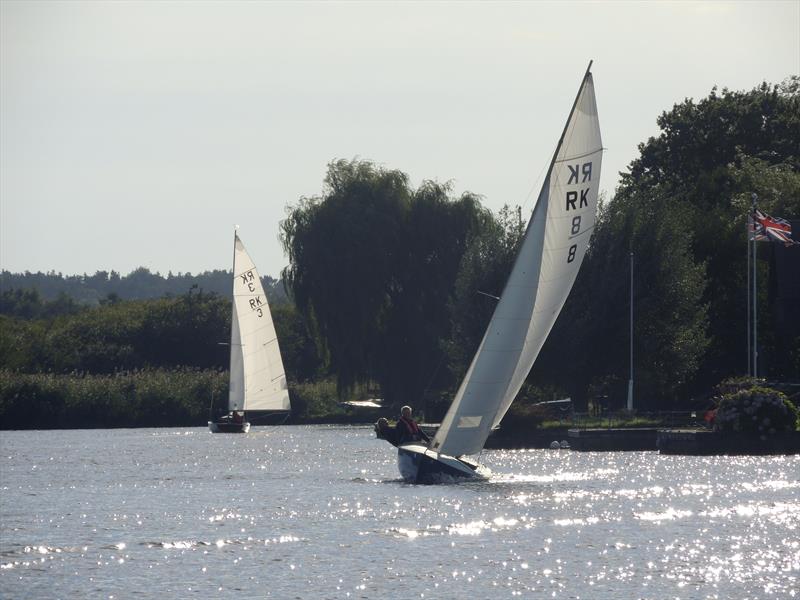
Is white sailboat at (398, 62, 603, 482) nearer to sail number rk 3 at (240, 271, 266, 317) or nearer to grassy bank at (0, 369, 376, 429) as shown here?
sail number rk 3 at (240, 271, 266, 317)

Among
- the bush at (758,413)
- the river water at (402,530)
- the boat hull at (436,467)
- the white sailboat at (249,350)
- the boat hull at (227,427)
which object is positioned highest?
the white sailboat at (249,350)

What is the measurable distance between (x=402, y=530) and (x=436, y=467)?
28.1 feet

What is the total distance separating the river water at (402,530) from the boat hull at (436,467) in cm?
40

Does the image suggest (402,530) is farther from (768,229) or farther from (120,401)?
(120,401)

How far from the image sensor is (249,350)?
3280 inches

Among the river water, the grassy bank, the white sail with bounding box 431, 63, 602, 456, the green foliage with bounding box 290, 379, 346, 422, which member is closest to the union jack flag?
the river water

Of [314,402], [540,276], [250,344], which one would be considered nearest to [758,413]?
[540,276]

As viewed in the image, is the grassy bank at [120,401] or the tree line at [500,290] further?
the grassy bank at [120,401]

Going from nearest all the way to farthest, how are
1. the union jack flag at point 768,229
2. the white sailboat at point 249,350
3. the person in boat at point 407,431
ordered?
the person in boat at point 407,431
the union jack flag at point 768,229
the white sailboat at point 249,350

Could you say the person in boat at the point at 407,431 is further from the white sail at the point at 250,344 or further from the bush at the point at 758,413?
the white sail at the point at 250,344

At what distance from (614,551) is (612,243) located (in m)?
40.7

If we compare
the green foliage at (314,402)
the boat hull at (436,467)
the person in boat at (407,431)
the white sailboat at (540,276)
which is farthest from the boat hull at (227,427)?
the white sailboat at (540,276)

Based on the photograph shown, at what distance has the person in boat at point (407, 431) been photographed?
4472cm

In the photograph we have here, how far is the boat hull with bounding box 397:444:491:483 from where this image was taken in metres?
41.2
